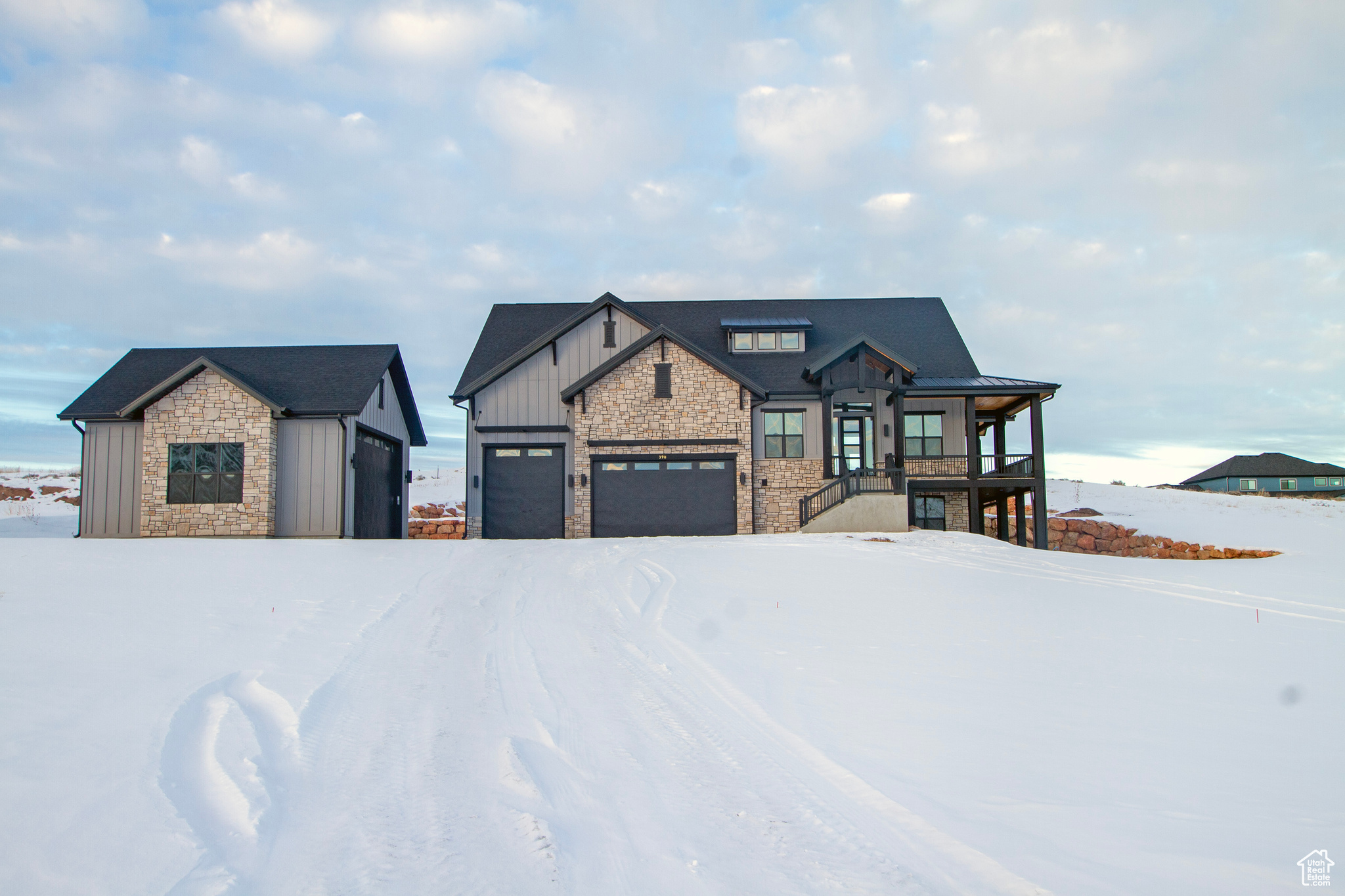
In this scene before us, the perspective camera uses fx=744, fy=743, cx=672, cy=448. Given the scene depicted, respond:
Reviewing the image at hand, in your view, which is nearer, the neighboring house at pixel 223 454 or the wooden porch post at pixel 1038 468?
the neighboring house at pixel 223 454

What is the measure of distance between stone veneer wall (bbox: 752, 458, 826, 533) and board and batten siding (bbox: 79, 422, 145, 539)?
16.9m

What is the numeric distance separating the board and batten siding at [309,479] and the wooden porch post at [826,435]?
13.7 metres

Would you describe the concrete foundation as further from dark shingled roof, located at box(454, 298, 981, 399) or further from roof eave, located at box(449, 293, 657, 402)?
roof eave, located at box(449, 293, 657, 402)

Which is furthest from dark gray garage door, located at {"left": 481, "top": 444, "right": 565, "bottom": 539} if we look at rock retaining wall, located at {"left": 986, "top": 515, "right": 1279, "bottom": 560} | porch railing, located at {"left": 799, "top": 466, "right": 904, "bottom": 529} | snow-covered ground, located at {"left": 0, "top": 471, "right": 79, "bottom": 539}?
rock retaining wall, located at {"left": 986, "top": 515, "right": 1279, "bottom": 560}

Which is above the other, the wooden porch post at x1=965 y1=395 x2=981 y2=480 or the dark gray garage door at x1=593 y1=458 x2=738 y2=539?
the wooden porch post at x1=965 y1=395 x2=981 y2=480

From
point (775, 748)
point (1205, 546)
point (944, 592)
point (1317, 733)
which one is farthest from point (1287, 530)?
point (775, 748)

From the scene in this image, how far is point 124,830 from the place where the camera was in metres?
3.31

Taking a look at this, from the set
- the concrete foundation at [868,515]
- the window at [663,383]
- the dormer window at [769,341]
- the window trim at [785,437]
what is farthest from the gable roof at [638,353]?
the concrete foundation at [868,515]

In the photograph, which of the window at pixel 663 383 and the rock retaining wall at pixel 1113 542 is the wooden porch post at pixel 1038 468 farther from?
the window at pixel 663 383

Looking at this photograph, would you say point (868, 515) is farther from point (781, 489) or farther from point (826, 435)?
point (826, 435)

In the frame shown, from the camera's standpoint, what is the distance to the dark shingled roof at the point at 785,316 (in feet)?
81.6

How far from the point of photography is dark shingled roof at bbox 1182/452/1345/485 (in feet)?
218

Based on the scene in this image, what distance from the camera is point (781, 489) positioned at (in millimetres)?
22422

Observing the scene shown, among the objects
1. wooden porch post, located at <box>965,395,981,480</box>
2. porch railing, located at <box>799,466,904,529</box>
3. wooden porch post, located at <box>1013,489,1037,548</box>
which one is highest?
wooden porch post, located at <box>965,395,981,480</box>
